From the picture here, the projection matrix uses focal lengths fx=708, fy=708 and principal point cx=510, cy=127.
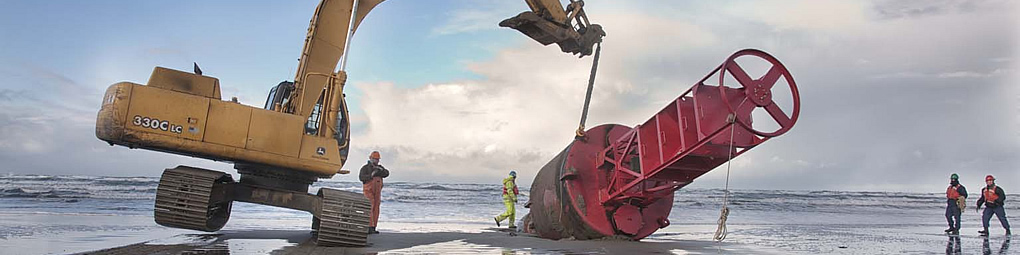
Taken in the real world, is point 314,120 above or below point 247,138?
above

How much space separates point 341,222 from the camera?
358 inches

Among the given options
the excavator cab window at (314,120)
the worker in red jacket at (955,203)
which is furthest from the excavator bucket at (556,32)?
the worker in red jacket at (955,203)

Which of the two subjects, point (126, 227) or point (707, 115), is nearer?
point (707, 115)

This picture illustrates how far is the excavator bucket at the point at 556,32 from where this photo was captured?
10.6 meters

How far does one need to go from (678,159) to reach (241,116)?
17.7 ft

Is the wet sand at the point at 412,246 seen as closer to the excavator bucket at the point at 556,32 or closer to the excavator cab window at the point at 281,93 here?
the excavator cab window at the point at 281,93

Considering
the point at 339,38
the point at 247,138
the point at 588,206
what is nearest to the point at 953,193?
the point at 588,206

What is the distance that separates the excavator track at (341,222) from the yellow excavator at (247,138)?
13 mm

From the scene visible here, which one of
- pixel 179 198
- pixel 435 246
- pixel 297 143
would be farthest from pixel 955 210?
pixel 179 198

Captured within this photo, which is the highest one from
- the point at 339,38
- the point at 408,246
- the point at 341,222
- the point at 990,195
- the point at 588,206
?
the point at 339,38

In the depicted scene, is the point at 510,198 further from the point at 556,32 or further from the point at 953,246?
the point at 953,246

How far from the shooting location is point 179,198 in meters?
8.91

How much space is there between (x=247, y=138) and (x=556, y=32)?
4846mm

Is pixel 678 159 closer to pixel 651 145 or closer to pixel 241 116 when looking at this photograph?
pixel 651 145
